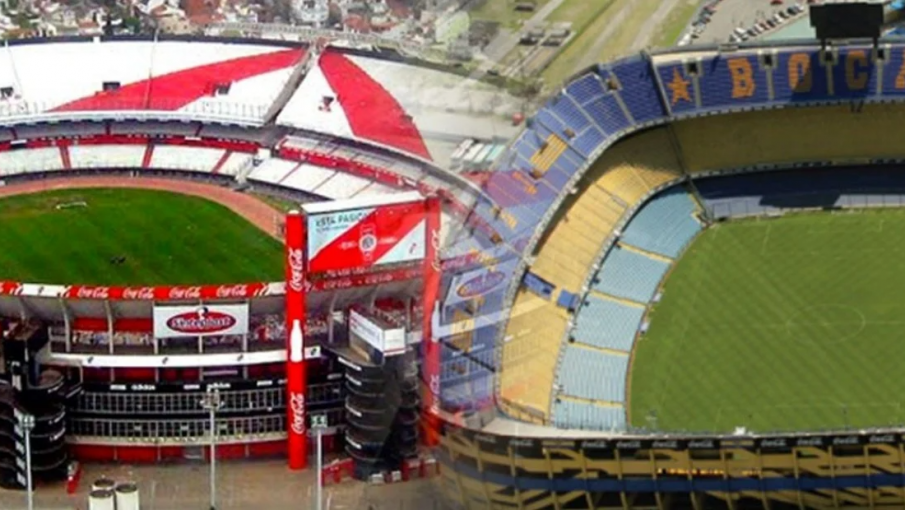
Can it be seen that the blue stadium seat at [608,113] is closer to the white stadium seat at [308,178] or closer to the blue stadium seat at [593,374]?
the blue stadium seat at [593,374]

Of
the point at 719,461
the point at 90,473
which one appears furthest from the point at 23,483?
the point at 719,461

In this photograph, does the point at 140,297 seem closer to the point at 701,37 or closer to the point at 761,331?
the point at 761,331

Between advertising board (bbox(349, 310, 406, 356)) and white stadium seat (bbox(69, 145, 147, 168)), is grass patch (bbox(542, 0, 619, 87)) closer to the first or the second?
white stadium seat (bbox(69, 145, 147, 168))

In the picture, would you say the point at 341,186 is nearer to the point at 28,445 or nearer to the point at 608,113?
the point at 608,113

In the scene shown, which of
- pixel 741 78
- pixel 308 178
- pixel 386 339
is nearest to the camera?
pixel 386 339

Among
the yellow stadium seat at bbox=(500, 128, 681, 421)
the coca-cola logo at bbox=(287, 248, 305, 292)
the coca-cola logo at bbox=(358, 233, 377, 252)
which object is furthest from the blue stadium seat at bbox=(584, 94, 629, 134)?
the coca-cola logo at bbox=(287, 248, 305, 292)

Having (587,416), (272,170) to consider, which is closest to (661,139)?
(272,170)

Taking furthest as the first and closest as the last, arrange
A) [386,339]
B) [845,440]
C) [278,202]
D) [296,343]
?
[278,202], [296,343], [386,339], [845,440]

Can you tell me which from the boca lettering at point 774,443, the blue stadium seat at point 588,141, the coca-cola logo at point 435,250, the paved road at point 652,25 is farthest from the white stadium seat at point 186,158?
the boca lettering at point 774,443
